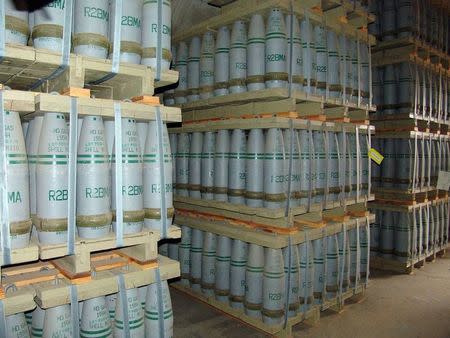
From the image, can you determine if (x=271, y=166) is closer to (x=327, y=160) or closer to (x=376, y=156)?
(x=327, y=160)

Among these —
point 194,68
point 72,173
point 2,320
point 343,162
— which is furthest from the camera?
point 194,68

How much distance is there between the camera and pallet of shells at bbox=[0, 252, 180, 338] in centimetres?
257

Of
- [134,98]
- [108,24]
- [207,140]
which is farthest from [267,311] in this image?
[108,24]

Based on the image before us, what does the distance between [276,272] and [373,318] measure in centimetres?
159

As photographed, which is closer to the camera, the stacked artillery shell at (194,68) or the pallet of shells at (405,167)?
the stacked artillery shell at (194,68)

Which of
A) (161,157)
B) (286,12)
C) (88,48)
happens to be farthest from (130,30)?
(286,12)

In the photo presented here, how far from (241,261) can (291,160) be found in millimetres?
1359

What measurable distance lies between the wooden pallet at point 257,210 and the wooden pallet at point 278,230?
66 millimetres

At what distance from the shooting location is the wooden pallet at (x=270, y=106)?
14.0 feet

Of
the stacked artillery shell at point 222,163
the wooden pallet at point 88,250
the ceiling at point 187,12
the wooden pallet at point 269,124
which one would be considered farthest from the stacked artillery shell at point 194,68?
the wooden pallet at point 88,250

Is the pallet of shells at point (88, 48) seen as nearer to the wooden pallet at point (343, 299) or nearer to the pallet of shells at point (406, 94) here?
the wooden pallet at point (343, 299)

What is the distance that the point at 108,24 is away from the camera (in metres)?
2.85

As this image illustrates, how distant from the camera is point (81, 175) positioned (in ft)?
8.70

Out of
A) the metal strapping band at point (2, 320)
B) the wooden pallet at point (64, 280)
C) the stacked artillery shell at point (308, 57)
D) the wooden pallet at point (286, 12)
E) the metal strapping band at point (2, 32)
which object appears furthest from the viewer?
the stacked artillery shell at point (308, 57)
